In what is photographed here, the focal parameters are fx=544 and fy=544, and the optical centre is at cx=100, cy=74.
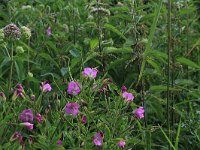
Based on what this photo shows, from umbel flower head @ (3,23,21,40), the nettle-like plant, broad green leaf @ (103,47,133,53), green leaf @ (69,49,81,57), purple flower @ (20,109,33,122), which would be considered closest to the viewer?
the nettle-like plant

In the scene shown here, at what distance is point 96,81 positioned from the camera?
2068 mm

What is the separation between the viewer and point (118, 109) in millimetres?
1947

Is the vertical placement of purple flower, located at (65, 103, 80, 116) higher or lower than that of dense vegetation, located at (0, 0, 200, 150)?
higher

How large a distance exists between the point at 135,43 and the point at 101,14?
0.33 m

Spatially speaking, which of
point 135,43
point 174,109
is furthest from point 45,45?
point 174,109

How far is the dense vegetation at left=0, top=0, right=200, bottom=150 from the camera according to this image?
1.98 meters

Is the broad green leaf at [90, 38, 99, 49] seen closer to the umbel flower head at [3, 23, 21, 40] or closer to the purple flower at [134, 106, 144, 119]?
the umbel flower head at [3, 23, 21, 40]

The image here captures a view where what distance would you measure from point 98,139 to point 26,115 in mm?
300

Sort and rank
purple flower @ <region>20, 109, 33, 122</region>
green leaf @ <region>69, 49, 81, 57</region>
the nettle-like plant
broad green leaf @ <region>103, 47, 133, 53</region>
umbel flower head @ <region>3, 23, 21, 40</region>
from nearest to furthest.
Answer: the nettle-like plant → purple flower @ <region>20, 109, 33, 122</region> → umbel flower head @ <region>3, 23, 21, 40</region> → broad green leaf @ <region>103, 47, 133, 53</region> → green leaf @ <region>69, 49, 81, 57</region>

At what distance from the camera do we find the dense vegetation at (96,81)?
78.1 inches

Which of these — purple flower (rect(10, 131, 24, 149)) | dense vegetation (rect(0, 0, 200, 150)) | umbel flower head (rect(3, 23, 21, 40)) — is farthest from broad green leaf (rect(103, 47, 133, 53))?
purple flower (rect(10, 131, 24, 149))

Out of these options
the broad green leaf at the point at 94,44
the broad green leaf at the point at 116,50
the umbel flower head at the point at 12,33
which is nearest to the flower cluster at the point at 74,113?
the umbel flower head at the point at 12,33

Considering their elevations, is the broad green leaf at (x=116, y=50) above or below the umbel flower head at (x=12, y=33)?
below

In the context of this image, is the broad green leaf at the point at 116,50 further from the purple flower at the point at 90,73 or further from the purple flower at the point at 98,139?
the purple flower at the point at 98,139
